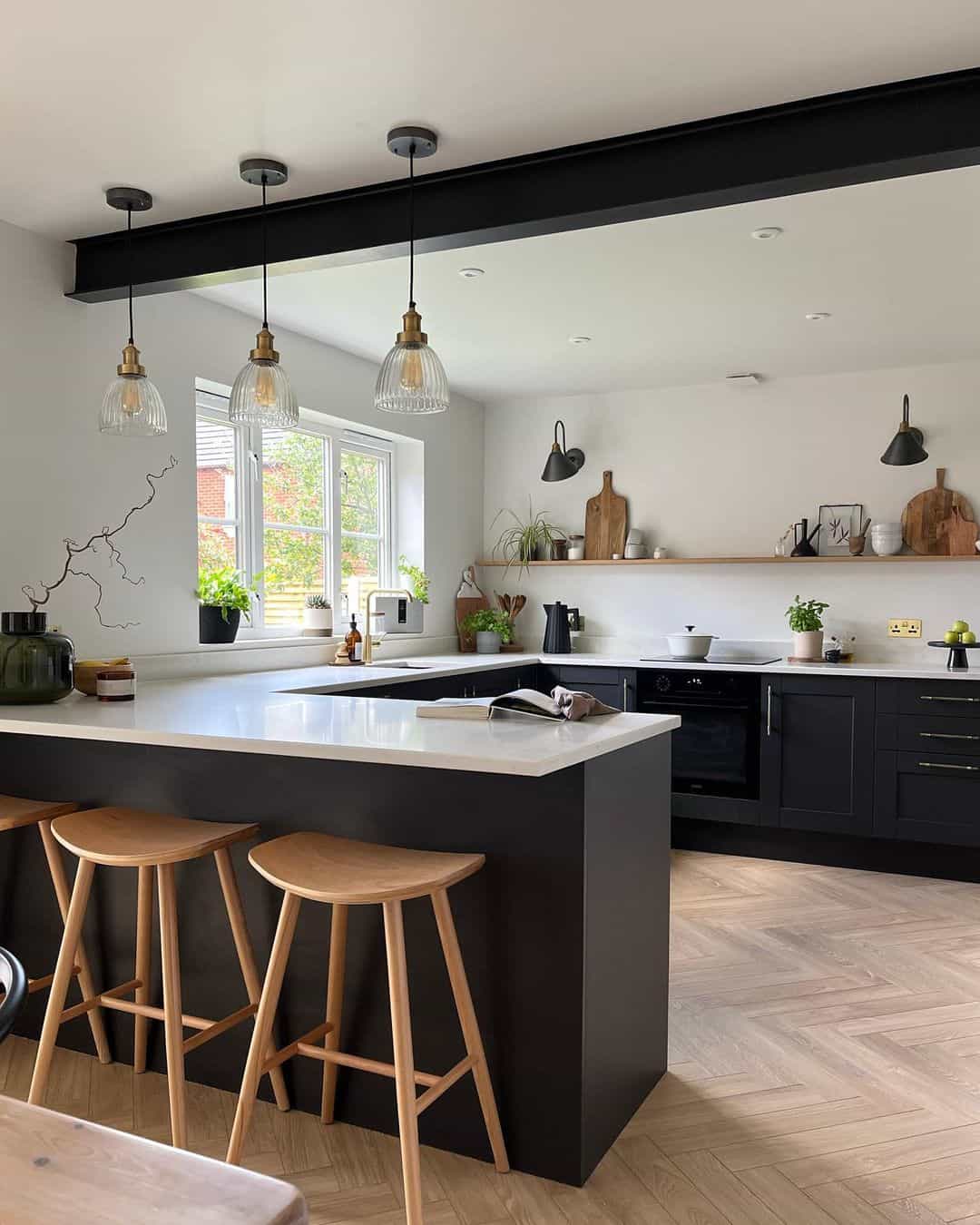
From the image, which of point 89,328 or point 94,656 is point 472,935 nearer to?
point 94,656

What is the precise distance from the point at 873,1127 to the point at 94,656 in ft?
8.88

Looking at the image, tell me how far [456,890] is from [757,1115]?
35.3 inches

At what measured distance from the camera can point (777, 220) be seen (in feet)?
9.92

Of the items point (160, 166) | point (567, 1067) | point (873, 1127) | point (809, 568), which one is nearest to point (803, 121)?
point (160, 166)

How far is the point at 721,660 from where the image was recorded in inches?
207

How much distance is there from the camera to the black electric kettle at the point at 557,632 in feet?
17.9

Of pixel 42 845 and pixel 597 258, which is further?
pixel 597 258

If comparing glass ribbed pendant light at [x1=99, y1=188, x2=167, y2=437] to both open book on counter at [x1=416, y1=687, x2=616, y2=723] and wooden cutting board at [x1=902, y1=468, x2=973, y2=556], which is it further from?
wooden cutting board at [x1=902, y1=468, x2=973, y2=556]

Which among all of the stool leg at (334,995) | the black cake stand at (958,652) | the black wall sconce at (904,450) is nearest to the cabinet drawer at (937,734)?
the black cake stand at (958,652)

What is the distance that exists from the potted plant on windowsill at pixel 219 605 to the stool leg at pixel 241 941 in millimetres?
1615

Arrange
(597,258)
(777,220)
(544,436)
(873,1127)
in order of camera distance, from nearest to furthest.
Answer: (873,1127) → (777,220) → (597,258) → (544,436)

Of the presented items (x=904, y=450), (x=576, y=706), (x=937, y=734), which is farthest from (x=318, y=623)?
(x=904, y=450)

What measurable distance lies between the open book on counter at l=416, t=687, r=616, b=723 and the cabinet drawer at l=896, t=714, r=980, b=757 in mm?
2405

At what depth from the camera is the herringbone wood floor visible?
198 centimetres
